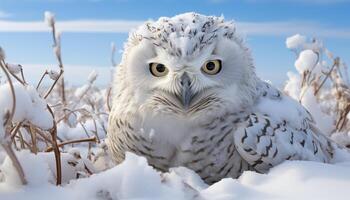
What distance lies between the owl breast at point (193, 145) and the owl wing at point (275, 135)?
6 cm

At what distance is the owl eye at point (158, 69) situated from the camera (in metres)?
2.21

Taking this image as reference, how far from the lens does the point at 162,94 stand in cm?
222

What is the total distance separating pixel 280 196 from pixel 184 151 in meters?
0.81

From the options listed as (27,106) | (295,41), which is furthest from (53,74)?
(295,41)

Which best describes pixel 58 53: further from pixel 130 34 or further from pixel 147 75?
pixel 147 75

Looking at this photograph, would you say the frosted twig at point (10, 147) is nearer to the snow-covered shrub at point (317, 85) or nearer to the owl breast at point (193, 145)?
the owl breast at point (193, 145)

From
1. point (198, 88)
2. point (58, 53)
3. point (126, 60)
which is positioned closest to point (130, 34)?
point (126, 60)

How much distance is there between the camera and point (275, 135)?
7.59 ft

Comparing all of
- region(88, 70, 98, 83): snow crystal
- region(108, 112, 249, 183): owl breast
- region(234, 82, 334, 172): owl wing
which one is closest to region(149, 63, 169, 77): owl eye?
region(108, 112, 249, 183): owl breast

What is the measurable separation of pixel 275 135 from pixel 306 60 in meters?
1.31

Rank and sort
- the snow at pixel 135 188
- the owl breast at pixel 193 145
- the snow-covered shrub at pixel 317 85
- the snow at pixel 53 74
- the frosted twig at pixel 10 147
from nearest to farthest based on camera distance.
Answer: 1. the frosted twig at pixel 10 147
2. the snow at pixel 135 188
3. the snow at pixel 53 74
4. the owl breast at pixel 193 145
5. the snow-covered shrub at pixel 317 85

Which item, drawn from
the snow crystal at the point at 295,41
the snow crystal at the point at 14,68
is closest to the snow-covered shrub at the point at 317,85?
the snow crystal at the point at 295,41

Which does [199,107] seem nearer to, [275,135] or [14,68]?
[275,135]

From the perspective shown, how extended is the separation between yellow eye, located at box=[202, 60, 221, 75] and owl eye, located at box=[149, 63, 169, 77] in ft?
0.54
